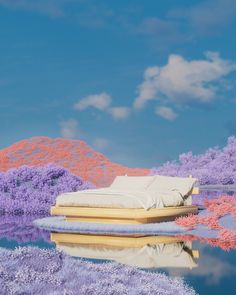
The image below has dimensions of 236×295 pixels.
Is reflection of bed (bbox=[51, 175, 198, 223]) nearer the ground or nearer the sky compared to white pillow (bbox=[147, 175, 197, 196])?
nearer the ground

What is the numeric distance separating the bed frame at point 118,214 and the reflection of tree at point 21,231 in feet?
2.27

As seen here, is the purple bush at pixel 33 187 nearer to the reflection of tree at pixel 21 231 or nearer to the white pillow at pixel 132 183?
the reflection of tree at pixel 21 231

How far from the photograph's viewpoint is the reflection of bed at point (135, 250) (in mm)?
6500

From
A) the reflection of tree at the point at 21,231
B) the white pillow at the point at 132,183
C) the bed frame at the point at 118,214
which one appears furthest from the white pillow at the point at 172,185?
the reflection of tree at the point at 21,231

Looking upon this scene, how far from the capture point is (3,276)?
4383 millimetres

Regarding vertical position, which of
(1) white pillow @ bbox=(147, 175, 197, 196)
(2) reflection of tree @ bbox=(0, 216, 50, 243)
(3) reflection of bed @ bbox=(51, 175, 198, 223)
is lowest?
(2) reflection of tree @ bbox=(0, 216, 50, 243)

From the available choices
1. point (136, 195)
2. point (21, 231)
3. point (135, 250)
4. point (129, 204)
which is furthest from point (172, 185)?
point (135, 250)

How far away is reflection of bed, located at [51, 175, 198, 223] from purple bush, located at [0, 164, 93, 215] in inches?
124

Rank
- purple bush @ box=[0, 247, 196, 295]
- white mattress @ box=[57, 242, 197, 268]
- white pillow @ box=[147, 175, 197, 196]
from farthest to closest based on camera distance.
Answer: white pillow @ box=[147, 175, 197, 196], white mattress @ box=[57, 242, 197, 268], purple bush @ box=[0, 247, 196, 295]

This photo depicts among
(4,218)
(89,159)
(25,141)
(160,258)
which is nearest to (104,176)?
(89,159)

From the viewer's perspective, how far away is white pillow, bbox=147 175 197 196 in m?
10.7

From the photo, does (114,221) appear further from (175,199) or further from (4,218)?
(4,218)

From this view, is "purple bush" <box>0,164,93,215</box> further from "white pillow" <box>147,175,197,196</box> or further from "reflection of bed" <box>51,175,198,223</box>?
"white pillow" <box>147,175,197,196</box>

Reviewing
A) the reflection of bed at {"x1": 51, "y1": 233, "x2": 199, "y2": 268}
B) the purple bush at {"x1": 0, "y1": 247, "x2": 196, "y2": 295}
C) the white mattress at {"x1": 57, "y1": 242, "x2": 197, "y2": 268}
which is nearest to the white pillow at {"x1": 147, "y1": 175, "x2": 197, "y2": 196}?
the reflection of bed at {"x1": 51, "y1": 233, "x2": 199, "y2": 268}
